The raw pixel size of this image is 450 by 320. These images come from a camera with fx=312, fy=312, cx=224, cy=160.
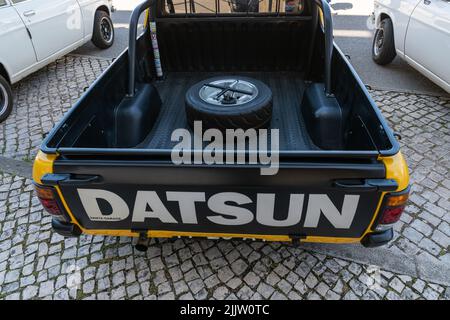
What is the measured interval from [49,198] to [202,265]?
1199 mm

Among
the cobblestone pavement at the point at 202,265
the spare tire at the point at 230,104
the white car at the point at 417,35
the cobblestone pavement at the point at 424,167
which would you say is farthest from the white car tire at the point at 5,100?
the white car at the point at 417,35

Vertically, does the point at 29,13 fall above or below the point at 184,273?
above

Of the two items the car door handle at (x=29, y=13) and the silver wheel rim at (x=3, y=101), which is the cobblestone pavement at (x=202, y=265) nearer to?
the silver wheel rim at (x=3, y=101)

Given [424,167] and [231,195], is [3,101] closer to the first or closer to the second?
[231,195]

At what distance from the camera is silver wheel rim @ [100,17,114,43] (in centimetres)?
613

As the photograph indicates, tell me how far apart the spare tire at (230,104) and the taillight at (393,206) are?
127cm

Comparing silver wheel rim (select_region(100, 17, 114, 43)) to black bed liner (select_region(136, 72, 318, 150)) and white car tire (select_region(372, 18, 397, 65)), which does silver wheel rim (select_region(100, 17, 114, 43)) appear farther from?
white car tire (select_region(372, 18, 397, 65))

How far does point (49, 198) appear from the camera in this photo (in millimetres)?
1755

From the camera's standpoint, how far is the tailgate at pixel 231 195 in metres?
1.59

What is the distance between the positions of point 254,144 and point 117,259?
→ 1.44 m

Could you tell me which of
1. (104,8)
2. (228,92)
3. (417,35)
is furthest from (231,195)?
(104,8)

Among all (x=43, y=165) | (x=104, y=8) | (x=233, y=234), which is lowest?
(x=233, y=234)

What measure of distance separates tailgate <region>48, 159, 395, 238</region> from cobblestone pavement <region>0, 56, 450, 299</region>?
63 centimetres

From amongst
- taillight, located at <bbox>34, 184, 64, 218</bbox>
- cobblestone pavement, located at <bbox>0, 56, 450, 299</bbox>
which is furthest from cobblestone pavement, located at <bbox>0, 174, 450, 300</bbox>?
taillight, located at <bbox>34, 184, 64, 218</bbox>
